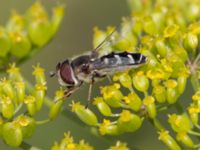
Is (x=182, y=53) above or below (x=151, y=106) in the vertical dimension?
above

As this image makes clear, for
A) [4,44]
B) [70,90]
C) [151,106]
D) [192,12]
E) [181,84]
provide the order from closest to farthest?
[151,106]
[181,84]
[70,90]
[4,44]
[192,12]

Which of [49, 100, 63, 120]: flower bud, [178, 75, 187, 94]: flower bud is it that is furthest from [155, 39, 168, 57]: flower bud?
[49, 100, 63, 120]: flower bud

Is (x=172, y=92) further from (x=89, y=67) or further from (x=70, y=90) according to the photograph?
(x=70, y=90)

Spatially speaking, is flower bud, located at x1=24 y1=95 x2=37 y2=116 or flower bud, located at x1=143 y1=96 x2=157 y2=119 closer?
flower bud, located at x1=143 y1=96 x2=157 y2=119

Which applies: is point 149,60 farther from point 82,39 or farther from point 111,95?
point 82,39

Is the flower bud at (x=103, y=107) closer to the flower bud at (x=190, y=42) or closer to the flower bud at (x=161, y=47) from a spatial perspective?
the flower bud at (x=161, y=47)

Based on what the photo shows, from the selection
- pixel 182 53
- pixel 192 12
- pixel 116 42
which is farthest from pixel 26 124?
pixel 192 12

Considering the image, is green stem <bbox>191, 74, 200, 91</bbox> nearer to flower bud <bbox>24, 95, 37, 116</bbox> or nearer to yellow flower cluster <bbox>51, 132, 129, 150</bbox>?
yellow flower cluster <bbox>51, 132, 129, 150</bbox>
